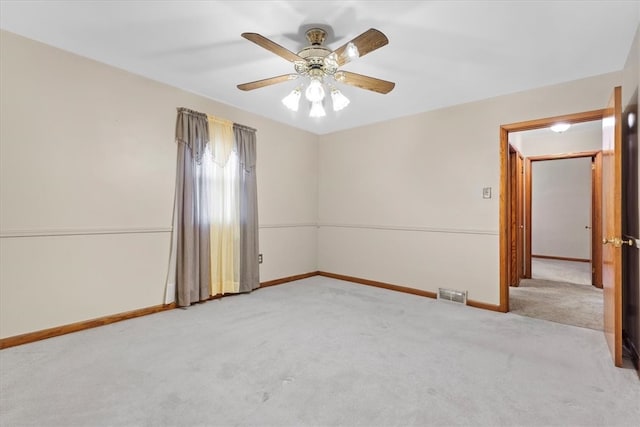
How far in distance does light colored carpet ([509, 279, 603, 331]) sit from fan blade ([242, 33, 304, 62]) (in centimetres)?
337

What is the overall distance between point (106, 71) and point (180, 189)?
1255mm

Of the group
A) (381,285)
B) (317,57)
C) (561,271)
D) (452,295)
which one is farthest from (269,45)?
(561,271)

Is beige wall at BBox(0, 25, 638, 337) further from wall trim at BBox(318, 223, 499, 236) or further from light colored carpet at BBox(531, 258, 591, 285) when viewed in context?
light colored carpet at BBox(531, 258, 591, 285)

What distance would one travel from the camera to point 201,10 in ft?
6.72

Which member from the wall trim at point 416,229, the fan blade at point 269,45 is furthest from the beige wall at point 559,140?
the fan blade at point 269,45

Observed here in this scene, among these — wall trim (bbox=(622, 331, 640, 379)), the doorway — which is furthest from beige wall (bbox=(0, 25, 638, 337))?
wall trim (bbox=(622, 331, 640, 379))

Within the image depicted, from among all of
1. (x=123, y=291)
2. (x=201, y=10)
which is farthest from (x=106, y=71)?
(x=123, y=291)

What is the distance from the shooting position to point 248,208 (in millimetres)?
4086

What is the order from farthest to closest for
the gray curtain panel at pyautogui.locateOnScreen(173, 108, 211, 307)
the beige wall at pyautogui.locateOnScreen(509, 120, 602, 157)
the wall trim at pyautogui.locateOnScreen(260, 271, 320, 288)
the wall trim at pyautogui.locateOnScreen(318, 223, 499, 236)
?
the beige wall at pyautogui.locateOnScreen(509, 120, 602, 157) → the wall trim at pyautogui.locateOnScreen(260, 271, 320, 288) → the wall trim at pyautogui.locateOnScreen(318, 223, 499, 236) → the gray curtain panel at pyautogui.locateOnScreen(173, 108, 211, 307)

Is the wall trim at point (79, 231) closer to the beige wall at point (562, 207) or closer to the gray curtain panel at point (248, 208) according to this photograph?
the gray curtain panel at point (248, 208)

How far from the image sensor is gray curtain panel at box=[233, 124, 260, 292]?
4.01 m

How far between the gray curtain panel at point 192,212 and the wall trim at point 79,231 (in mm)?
239

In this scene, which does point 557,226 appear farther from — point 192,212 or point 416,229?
point 192,212

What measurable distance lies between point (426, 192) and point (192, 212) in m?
2.85
